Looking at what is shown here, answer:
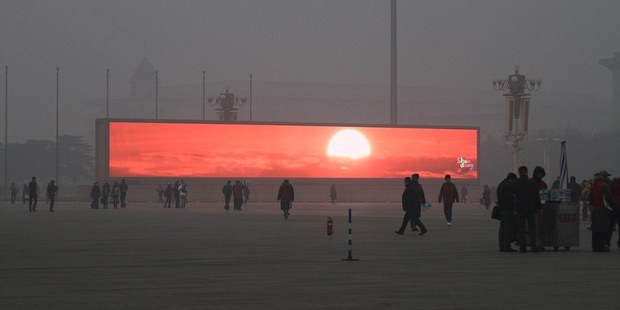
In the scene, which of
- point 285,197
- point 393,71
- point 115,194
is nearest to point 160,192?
point 115,194

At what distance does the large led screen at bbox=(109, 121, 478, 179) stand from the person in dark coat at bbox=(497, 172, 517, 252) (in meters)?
59.4

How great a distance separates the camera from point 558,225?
24.9 meters

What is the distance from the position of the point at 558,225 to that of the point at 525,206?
0.94 metres

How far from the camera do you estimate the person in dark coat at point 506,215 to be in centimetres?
2441

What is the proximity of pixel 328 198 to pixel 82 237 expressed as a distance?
58.2m

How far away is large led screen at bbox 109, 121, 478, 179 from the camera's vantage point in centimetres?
8319

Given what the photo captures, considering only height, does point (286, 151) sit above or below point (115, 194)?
above

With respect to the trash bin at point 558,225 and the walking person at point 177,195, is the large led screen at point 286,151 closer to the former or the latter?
the walking person at point 177,195

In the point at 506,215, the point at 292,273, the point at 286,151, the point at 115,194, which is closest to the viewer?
the point at 292,273

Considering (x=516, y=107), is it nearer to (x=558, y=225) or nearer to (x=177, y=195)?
(x=177, y=195)

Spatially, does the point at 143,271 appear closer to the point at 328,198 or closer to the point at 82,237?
the point at 82,237

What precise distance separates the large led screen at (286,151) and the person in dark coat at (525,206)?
5997 centimetres

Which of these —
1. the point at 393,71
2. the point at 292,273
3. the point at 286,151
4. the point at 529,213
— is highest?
Result: the point at 393,71

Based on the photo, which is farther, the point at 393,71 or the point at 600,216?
the point at 393,71
